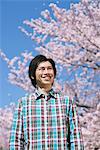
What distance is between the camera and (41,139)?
255 cm

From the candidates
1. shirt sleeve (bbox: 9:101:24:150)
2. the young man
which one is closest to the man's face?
the young man

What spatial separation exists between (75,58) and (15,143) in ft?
18.9

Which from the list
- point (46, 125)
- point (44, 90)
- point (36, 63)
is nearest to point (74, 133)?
point (46, 125)

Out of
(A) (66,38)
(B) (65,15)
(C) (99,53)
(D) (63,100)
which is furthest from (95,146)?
(D) (63,100)

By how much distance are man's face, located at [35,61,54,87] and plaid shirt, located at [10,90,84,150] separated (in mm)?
71

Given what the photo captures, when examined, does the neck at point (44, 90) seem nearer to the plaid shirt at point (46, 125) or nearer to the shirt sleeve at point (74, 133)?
the plaid shirt at point (46, 125)

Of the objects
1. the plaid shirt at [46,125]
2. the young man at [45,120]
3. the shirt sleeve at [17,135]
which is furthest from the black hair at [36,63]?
the shirt sleeve at [17,135]

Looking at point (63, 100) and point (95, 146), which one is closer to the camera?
point (63, 100)

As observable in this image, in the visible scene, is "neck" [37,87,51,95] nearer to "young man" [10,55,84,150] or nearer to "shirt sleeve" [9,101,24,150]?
"young man" [10,55,84,150]

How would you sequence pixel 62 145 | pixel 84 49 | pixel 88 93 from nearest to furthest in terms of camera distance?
pixel 62 145 < pixel 84 49 < pixel 88 93

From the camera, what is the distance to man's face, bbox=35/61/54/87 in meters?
2.69

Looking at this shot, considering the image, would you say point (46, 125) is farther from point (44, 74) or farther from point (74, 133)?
point (44, 74)

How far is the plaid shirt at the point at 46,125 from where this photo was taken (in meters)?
2.55

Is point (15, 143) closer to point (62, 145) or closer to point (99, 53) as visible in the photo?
point (62, 145)
